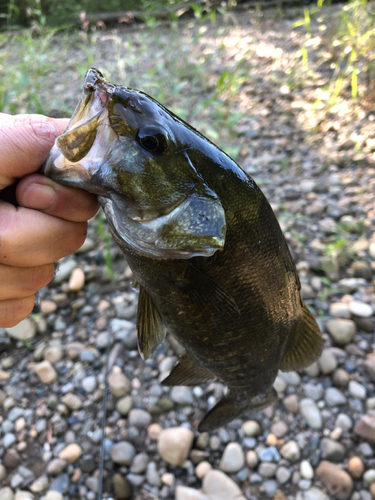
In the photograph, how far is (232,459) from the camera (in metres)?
1.82

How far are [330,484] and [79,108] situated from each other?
6.49 feet

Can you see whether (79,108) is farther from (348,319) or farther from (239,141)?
(239,141)

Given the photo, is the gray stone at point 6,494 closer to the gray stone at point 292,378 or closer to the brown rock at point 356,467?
the gray stone at point 292,378

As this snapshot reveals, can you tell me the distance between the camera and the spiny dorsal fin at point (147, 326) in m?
1.21

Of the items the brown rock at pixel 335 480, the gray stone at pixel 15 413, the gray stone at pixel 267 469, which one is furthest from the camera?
the gray stone at pixel 15 413

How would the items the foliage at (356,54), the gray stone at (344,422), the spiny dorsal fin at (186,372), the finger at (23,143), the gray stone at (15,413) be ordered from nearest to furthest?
the finger at (23,143)
the spiny dorsal fin at (186,372)
the gray stone at (344,422)
the gray stone at (15,413)
the foliage at (356,54)

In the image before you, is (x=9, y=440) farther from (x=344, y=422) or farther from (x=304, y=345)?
(x=344, y=422)

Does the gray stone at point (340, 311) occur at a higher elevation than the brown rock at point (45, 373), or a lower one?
higher

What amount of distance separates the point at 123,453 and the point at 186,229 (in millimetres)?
1506

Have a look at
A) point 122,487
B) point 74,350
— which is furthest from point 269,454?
point 74,350

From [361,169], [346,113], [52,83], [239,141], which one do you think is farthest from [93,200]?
[52,83]

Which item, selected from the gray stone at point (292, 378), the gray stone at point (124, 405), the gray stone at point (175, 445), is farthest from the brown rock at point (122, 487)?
the gray stone at point (292, 378)

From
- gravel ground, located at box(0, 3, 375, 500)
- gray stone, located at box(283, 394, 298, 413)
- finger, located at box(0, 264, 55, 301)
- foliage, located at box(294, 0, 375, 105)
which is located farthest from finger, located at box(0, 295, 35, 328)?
foliage, located at box(294, 0, 375, 105)

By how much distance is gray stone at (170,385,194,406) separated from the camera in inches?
80.6
